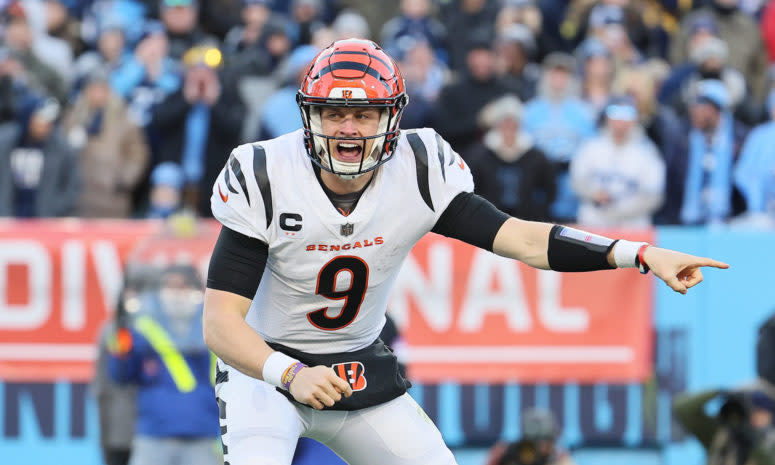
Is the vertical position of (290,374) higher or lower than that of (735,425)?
higher

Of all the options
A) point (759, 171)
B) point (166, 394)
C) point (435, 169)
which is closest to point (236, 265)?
point (435, 169)

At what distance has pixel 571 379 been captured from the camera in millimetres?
10820

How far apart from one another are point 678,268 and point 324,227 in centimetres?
125

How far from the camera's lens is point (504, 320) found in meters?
10.8

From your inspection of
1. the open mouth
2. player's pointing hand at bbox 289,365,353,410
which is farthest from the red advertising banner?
player's pointing hand at bbox 289,365,353,410

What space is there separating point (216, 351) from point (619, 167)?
6.42m

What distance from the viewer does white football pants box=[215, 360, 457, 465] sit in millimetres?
5125

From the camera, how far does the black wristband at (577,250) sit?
514cm

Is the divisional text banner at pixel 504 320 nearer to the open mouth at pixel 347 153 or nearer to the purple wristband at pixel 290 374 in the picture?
the open mouth at pixel 347 153

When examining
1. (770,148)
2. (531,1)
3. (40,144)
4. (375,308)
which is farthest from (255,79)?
(375,308)

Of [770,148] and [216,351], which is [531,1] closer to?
[770,148]

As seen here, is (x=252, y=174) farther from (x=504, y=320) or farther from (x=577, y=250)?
(x=504, y=320)

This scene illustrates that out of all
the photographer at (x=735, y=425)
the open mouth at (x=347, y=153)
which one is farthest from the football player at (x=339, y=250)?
the photographer at (x=735, y=425)

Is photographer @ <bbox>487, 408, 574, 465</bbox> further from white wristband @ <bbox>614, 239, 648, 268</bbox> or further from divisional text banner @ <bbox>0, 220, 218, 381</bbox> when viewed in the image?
white wristband @ <bbox>614, 239, 648, 268</bbox>
